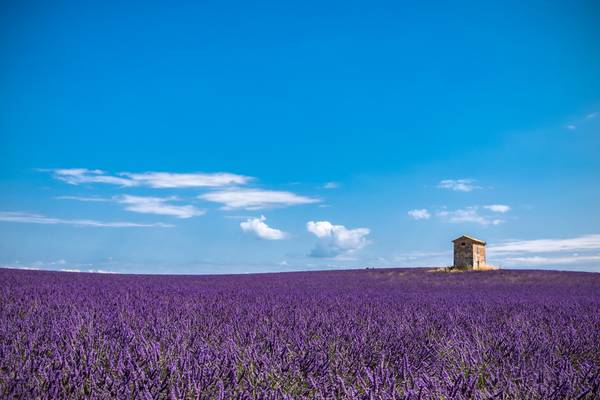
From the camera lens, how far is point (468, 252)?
22078 millimetres

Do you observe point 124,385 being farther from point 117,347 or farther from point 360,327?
point 360,327

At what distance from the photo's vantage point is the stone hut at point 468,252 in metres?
21.9

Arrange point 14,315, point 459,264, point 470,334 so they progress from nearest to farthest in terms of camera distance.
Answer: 1. point 470,334
2. point 14,315
3. point 459,264

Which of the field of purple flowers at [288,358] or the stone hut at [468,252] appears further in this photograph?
the stone hut at [468,252]

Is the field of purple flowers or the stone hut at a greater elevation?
the stone hut

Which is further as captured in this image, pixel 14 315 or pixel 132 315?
pixel 14 315

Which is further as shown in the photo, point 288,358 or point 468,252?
→ point 468,252

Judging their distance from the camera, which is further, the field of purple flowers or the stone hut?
the stone hut

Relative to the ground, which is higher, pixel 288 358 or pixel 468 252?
pixel 468 252

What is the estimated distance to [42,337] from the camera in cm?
277

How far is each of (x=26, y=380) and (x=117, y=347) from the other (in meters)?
0.62

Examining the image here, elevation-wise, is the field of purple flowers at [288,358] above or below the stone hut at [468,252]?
below

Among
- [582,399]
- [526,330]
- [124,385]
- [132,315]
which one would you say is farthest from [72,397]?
[526,330]

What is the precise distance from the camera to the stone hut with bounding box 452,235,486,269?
21922mm
